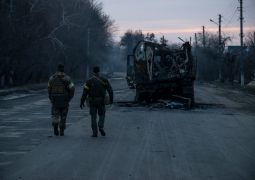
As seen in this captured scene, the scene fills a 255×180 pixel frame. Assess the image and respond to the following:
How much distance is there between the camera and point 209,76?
281 ft

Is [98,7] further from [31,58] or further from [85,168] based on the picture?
[85,168]

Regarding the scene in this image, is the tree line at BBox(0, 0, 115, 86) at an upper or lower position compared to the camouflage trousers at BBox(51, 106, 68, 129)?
upper

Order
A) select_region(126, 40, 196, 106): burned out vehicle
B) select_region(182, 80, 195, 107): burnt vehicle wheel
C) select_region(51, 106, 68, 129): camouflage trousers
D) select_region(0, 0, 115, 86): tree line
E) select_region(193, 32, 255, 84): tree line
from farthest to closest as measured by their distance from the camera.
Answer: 1. select_region(193, 32, 255, 84): tree line
2. select_region(0, 0, 115, 86): tree line
3. select_region(126, 40, 196, 106): burned out vehicle
4. select_region(182, 80, 195, 107): burnt vehicle wheel
5. select_region(51, 106, 68, 129): camouflage trousers

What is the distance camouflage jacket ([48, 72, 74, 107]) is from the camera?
1385 centimetres

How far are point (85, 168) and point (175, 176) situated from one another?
1518 mm

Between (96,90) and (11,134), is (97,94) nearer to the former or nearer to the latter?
(96,90)

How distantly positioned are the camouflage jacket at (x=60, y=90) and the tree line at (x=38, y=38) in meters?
28.7

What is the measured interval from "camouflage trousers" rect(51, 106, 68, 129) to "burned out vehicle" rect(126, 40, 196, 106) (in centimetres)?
1202

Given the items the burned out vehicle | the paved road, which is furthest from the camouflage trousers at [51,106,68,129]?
the burned out vehicle

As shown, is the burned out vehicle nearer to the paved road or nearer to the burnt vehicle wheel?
the burnt vehicle wheel

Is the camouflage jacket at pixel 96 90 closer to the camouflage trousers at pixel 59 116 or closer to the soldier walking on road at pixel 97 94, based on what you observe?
the soldier walking on road at pixel 97 94

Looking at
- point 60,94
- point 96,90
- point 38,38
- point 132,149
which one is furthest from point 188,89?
point 38,38

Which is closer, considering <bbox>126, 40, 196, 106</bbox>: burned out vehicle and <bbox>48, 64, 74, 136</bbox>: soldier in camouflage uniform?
<bbox>48, 64, 74, 136</bbox>: soldier in camouflage uniform

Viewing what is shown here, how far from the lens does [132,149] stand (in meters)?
11.3
